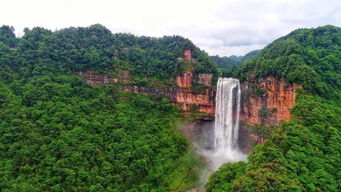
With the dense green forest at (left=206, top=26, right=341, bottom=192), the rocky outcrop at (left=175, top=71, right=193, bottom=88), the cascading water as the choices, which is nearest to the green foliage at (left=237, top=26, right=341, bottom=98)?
the dense green forest at (left=206, top=26, right=341, bottom=192)

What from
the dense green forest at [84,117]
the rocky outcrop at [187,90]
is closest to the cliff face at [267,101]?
the rocky outcrop at [187,90]

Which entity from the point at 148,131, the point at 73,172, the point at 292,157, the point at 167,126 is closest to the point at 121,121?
the point at 148,131

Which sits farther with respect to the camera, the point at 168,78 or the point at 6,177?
the point at 168,78

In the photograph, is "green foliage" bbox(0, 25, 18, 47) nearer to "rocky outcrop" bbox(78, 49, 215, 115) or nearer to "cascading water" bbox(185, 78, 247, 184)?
"rocky outcrop" bbox(78, 49, 215, 115)

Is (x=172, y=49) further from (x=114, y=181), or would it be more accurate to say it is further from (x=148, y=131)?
(x=114, y=181)

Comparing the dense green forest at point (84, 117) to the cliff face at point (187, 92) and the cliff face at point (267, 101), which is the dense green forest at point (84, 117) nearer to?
the cliff face at point (187, 92)
